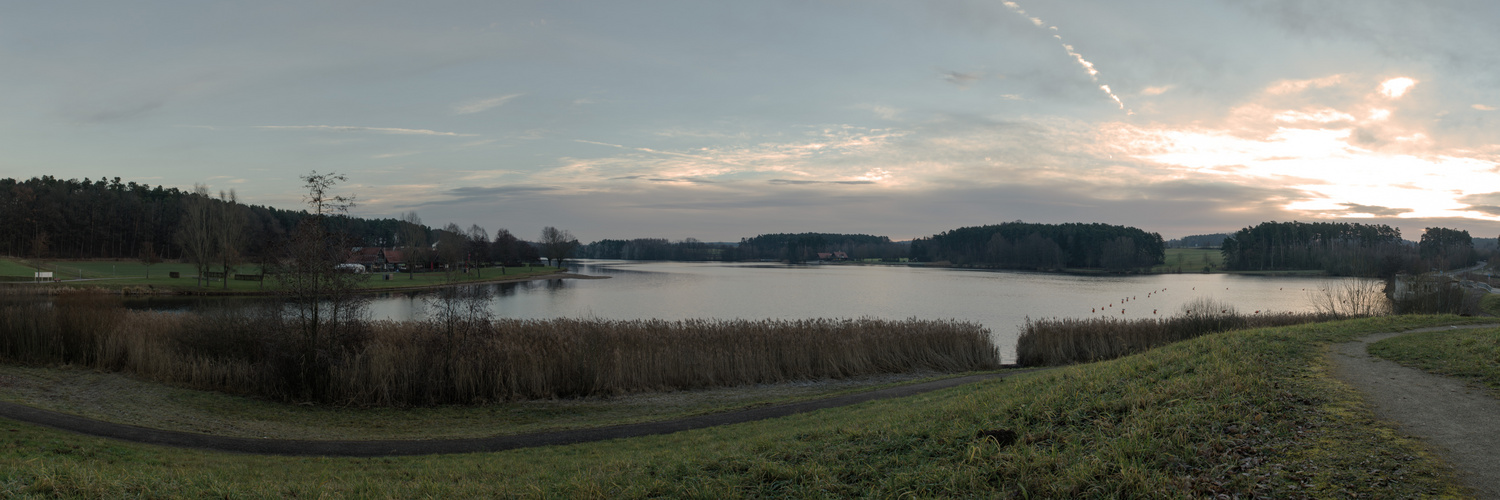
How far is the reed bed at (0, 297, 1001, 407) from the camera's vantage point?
15695 mm

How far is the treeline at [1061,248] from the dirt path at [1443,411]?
12294 cm

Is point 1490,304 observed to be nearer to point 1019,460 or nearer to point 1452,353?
point 1452,353

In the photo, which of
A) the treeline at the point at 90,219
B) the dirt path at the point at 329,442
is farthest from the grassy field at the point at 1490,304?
the treeline at the point at 90,219

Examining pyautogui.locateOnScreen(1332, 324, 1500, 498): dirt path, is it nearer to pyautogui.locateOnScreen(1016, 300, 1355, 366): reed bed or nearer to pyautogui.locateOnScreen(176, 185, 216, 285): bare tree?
pyautogui.locateOnScreen(1016, 300, 1355, 366): reed bed

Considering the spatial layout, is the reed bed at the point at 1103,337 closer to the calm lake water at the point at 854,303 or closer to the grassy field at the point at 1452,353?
the calm lake water at the point at 854,303

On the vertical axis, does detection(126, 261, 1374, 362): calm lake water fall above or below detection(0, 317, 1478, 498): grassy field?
below

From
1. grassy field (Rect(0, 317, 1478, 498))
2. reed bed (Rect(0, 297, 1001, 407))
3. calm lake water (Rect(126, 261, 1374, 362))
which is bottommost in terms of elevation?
calm lake water (Rect(126, 261, 1374, 362))

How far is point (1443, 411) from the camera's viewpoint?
636 cm

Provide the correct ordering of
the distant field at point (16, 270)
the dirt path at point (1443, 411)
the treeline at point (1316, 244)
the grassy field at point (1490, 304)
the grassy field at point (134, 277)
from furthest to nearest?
the treeline at point (1316, 244) → the grassy field at point (134, 277) → the distant field at point (16, 270) → the grassy field at point (1490, 304) → the dirt path at point (1443, 411)

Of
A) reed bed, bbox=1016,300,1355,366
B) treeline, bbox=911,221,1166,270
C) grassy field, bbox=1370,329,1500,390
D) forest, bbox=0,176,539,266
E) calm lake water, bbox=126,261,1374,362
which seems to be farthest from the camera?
treeline, bbox=911,221,1166,270

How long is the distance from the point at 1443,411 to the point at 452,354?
1668cm

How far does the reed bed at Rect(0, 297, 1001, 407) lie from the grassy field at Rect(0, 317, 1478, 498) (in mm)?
6555

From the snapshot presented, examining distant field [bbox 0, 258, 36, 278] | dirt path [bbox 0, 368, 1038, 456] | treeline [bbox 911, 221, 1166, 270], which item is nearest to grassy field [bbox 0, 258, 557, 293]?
distant field [bbox 0, 258, 36, 278]

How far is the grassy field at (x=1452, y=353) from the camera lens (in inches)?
310
